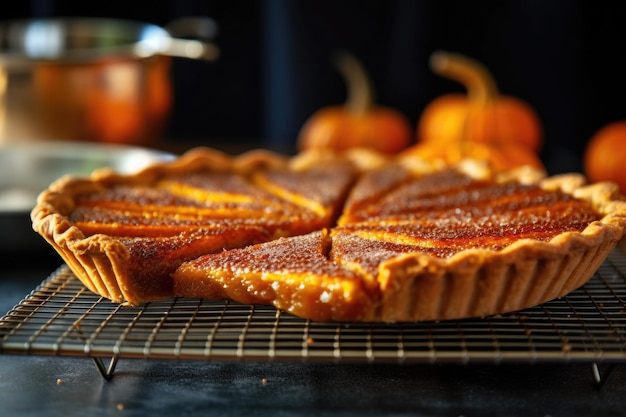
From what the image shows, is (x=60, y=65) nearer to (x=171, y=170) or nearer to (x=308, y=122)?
(x=171, y=170)

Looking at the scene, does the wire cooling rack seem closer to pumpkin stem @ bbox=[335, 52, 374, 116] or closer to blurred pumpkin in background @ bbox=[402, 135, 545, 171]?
blurred pumpkin in background @ bbox=[402, 135, 545, 171]

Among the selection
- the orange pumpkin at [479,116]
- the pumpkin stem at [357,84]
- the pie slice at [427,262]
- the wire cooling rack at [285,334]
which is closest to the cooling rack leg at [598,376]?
the wire cooling rack at [285,334]

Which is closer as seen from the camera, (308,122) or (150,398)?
(150,398)

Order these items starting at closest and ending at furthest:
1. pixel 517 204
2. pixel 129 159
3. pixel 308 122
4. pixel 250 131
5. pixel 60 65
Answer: pixel 517 204 < pixel 129 159 < pixel 60 65 < pixel 308 122 < pixel 250 131

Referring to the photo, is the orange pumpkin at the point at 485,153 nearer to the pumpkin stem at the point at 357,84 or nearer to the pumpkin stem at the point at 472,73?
the pumpkin stem at the point at 472,73

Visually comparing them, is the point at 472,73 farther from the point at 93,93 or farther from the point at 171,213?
the point at 171,213

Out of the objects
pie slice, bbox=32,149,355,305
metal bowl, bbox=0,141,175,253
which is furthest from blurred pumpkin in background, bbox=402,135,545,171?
metal bowl, bbox=0,141,175,253

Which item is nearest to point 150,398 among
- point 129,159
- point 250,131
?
point 129,159
